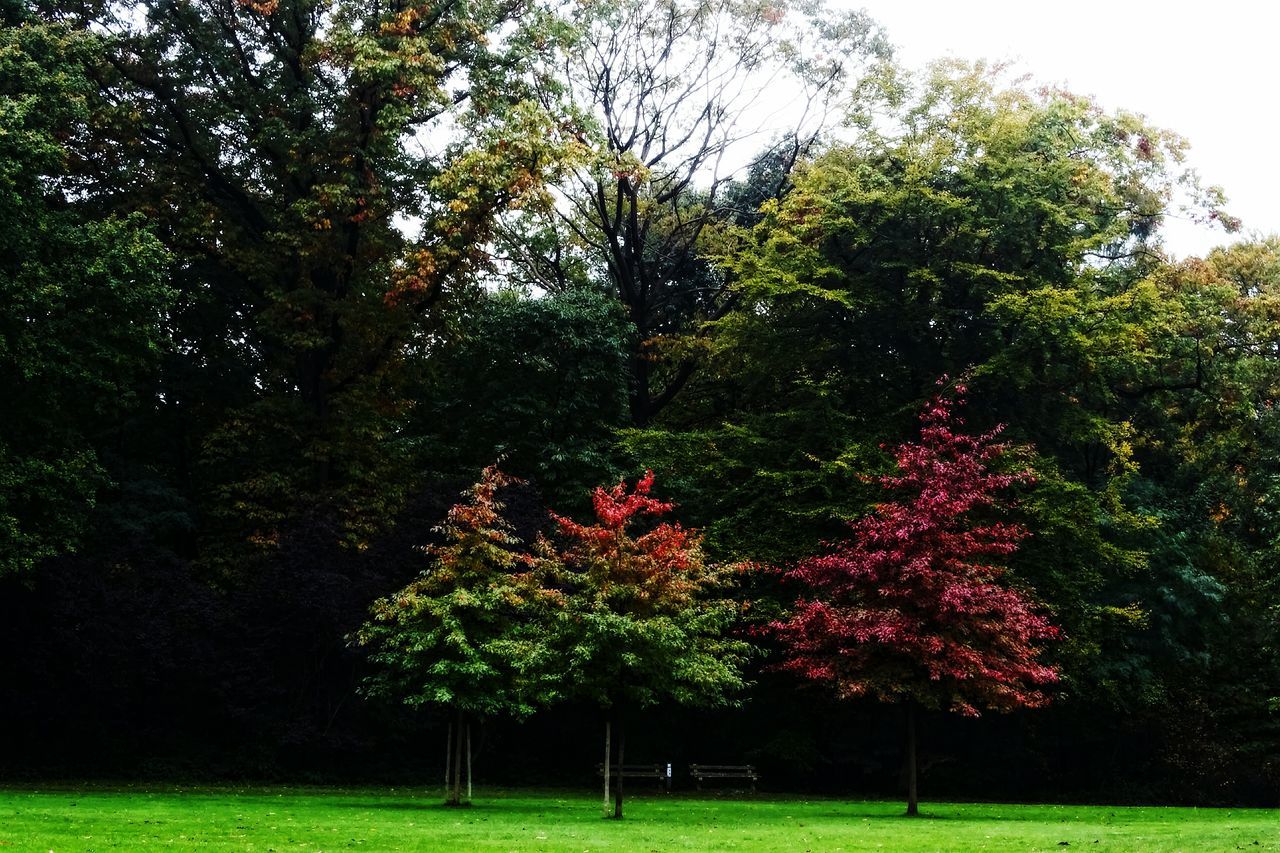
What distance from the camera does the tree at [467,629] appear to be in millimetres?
20266

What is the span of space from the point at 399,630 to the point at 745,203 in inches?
862

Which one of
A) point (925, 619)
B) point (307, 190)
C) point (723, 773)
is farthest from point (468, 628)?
point (307, 190)

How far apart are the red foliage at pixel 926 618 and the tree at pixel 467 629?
537 centimetres

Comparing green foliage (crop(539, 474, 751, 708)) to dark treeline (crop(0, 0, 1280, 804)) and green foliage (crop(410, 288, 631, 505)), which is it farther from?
green foliage (crop(410, 288, 631, 505))

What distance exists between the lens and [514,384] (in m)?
32.3

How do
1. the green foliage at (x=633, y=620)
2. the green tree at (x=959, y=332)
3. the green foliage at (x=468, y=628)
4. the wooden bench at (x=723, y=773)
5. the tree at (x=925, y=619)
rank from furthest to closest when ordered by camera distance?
1. the wooden bench at (x=723, y=773)
2. the green tree at (x=959, y=332)
3. the tree at (x=925, y=619)
4. the green foliage at (x=468, y=628)
5. the green foliage at (x=633, y=620)

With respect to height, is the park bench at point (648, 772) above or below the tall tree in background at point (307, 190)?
below

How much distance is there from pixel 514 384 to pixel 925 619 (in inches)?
564

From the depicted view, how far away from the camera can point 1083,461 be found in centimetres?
3334

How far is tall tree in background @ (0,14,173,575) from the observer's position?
77.3 feet

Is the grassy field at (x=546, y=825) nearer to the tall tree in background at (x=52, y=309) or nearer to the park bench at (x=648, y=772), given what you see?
the park bench at (x=648, y=772)

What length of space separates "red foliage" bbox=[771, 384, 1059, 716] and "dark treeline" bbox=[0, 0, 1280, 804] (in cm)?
349

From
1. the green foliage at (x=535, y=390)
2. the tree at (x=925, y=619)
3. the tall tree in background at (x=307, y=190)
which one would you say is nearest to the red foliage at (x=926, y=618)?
the tree at (x=925, y=619)

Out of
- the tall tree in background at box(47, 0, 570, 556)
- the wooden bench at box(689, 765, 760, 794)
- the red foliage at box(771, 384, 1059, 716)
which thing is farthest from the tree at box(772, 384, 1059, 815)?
the tall tree in background at box(47, 0, 570, 556)
